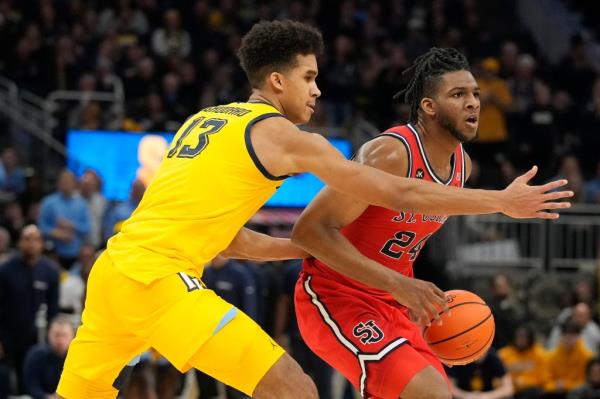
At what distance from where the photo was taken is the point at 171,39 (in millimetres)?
17938

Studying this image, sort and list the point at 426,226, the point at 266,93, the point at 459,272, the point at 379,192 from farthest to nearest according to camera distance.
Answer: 1. the point at 459,272
2. the point at 426,226
3. the point at 266,93
4. the point at 379,192

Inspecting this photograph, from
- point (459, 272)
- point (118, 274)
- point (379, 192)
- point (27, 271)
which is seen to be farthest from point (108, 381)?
point (459, 272)

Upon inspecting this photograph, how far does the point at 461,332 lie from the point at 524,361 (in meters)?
7.03

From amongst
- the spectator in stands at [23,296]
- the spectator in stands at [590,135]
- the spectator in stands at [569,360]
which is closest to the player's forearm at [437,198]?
the spectator in stands at [23,296]

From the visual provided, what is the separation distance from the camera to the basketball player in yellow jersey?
493cm

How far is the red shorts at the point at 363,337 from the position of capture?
18.1ft

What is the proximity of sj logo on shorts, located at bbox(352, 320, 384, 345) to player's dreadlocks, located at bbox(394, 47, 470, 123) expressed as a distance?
122 centimetres

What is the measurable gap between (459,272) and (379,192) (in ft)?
32.6

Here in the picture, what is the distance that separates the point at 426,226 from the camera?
5.84 metres

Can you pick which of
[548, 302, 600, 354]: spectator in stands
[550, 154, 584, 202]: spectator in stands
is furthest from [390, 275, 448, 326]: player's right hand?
[550, 154, 584, 202]: spectator in stands

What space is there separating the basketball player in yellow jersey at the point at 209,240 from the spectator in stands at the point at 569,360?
7956 millimetres

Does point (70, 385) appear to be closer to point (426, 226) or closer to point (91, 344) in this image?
point (91, 344)

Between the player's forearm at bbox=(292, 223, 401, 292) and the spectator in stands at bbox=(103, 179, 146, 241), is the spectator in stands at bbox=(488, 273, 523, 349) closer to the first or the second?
the spectator in stands at bbox=(103, 179, 146, 241)

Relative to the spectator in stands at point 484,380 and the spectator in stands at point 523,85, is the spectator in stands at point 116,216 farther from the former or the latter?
the spectator in stands at point 523,85
